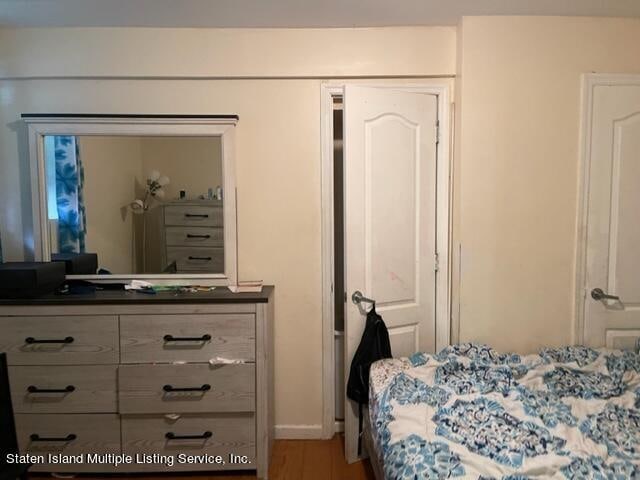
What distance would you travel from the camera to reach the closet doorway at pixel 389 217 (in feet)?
6.33

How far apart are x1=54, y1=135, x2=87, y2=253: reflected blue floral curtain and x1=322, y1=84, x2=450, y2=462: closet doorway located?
1.38 meters

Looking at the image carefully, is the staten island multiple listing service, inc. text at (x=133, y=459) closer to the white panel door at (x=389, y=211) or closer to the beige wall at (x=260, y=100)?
the beige wall at (x=260, y=100)

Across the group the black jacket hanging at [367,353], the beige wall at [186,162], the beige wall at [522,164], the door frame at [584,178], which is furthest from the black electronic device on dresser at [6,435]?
the door frame at [584,178]

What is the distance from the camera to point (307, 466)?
1952mm

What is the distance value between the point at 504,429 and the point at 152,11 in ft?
7.78

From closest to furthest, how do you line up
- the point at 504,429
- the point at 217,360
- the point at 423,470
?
1. the point at 423,470
2. the point at 504,429
3. the point at 217,360

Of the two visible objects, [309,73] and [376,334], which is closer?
[376,334]

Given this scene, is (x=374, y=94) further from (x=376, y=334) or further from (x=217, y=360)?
(x=217, y=360)

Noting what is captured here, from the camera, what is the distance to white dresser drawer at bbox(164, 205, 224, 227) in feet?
6.84

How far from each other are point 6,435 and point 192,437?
0.77 m

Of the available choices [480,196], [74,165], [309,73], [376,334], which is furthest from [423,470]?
[74,165]

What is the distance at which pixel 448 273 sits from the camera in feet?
6.83

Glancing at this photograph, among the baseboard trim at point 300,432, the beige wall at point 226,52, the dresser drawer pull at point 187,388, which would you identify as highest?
the beige wall at point 226,52

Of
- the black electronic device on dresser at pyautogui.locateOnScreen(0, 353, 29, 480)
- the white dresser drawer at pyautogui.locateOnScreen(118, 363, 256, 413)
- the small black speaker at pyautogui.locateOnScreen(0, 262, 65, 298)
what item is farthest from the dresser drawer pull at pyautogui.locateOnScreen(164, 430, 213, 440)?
the small black speaker at pyautogui.locateOnScreen(0, 262, 65, 298)
